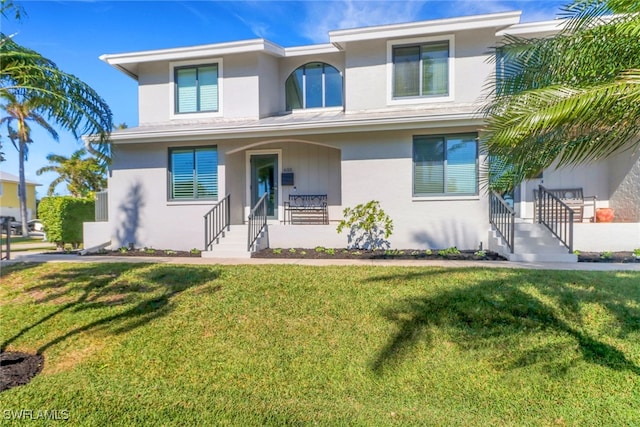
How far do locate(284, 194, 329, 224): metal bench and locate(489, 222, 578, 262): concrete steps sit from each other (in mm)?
5103

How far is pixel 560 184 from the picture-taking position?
1186 centimetres

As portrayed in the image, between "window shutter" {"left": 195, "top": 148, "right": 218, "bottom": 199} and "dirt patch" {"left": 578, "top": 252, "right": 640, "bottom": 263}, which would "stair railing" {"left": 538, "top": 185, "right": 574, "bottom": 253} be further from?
"window shutter" {"left": 195, "top": 148, "right": 218, "bottom": 199}

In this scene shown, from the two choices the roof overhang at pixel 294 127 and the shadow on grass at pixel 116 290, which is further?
the roof overhang at pixel 294 127

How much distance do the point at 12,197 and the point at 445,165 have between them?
40.5 meters

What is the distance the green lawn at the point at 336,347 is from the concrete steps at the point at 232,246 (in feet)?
9.28

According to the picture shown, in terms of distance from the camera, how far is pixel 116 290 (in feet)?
24.1

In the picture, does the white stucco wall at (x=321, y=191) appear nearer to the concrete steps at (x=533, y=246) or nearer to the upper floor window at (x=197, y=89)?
the concrete steps at (x=533, y=246)

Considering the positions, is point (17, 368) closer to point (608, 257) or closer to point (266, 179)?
point (266, 179)

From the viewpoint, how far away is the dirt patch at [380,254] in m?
9.59

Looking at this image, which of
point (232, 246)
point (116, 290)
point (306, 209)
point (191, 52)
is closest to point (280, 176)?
point (306, 209)

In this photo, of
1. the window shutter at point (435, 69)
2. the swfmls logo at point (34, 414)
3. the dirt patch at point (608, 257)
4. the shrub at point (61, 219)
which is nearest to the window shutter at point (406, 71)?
the window shutter at point (435, 69)

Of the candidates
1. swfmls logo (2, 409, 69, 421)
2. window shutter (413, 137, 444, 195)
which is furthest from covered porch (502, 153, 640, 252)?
swfmls logo (2, 409, 69, 421)

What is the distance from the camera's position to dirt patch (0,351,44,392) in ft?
15.7

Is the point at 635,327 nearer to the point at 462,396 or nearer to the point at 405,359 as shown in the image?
the point at 462,396
